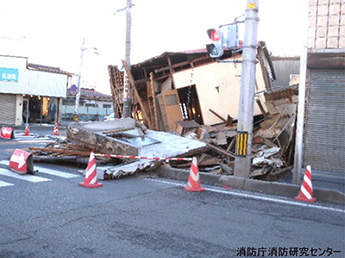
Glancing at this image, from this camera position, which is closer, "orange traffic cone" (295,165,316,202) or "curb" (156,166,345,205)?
"orange traffic cone" (295,165,316,202)

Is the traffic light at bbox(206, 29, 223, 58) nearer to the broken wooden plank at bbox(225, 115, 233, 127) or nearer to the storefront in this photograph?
the broken wooden plank at bbox(225, 115, 233, 127)

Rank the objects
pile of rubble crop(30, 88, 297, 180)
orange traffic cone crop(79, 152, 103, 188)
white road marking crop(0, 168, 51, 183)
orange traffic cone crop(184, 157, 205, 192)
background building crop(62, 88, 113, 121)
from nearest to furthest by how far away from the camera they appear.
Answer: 1. orange traffic cone crop(79, 152, 103, 188)
2. orange traffic cone crop(184, 157, 205, 192)
3. white road marking crop(0, 168, 51, 183)
4. pile of rubble crop(30, 88, 297, 180)
5. background building crop(62, 88, 113, 121)

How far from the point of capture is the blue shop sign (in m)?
35.1

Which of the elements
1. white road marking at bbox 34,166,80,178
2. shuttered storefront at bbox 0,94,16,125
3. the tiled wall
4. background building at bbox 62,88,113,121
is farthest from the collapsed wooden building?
background building at bbox 62,88,113,121

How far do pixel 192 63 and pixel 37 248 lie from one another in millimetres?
15419

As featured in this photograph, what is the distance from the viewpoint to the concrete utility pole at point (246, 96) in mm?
9781

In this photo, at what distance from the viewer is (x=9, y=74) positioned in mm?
35406

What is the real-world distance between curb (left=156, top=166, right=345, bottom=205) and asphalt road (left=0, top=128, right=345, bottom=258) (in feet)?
1.53

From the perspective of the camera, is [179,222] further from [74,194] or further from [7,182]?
[7,182]

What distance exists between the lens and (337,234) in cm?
593

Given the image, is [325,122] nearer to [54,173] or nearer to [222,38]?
[222,38]

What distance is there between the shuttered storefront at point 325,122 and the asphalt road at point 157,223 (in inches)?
143

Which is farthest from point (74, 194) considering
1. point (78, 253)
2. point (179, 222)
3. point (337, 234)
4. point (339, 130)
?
point (339, 130)

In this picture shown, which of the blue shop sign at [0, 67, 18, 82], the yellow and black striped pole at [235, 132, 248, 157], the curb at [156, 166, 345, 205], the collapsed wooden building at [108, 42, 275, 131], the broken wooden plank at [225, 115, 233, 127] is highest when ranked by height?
the blue shop sign at [0, 67, 18, 82]
